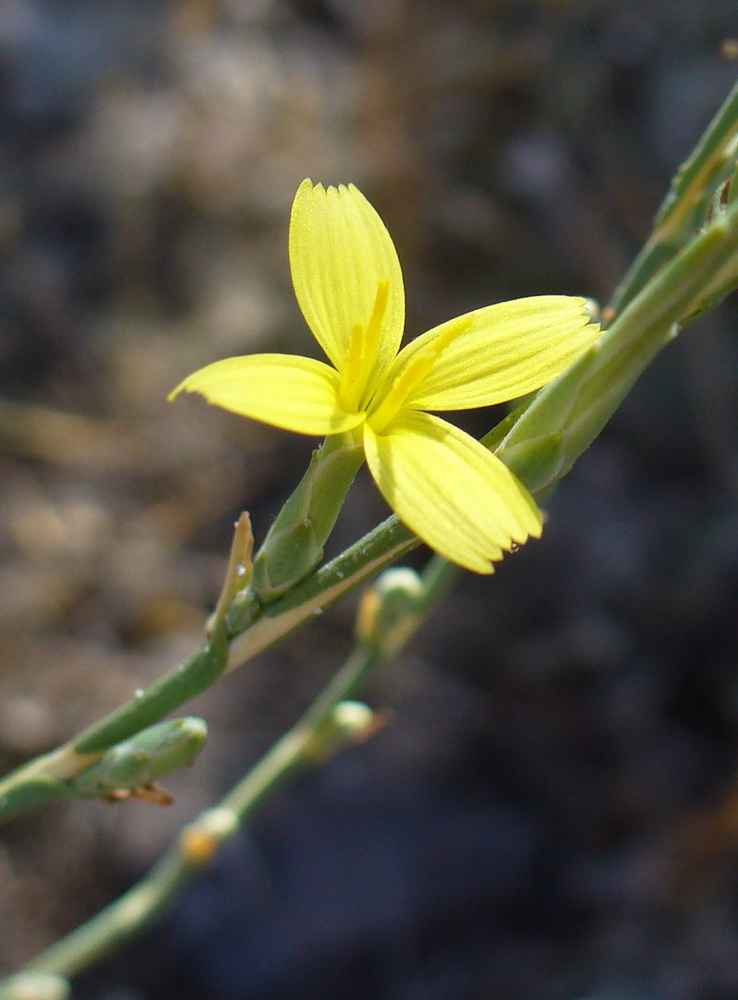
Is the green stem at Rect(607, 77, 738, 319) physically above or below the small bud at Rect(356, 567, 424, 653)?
below

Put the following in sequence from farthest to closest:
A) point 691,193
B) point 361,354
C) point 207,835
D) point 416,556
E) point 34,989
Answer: point 416,556 < point 207,835 < point 34,989 < point 691,193 < point 361,354

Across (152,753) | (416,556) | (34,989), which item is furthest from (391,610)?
(416,556)

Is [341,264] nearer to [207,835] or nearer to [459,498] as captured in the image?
[459,498]

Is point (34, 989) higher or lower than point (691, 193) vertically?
lower

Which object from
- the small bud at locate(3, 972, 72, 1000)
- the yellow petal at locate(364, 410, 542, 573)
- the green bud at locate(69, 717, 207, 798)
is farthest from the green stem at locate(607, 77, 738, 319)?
the small bud at locate(3, 972, 72, 1000)

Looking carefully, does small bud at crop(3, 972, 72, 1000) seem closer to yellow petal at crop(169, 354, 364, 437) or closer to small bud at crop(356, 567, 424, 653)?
small bud at crop(356, 567, 424, 653)

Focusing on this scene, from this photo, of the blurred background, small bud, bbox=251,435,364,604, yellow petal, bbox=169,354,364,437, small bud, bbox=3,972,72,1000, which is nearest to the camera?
yellow petal, bbox=169,354,364,437
